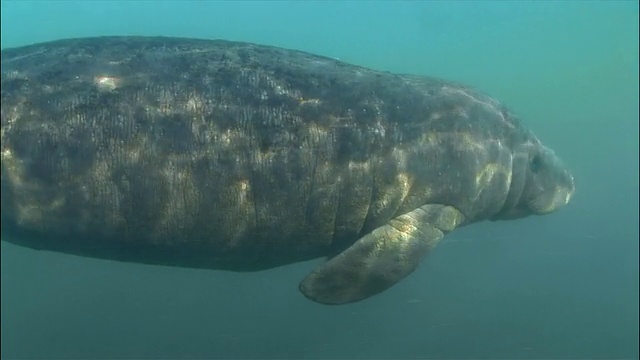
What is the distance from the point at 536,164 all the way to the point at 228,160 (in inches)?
231

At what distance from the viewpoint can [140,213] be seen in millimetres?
6613

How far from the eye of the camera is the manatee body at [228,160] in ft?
21.0

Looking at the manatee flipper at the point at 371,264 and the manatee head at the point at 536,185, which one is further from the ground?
the manatee head at the point at 536,185

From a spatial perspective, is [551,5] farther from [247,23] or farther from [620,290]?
[247,23]

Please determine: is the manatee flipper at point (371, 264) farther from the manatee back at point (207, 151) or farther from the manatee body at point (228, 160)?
the manatee back at point (207, 151)

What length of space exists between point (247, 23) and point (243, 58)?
133161 millimetres

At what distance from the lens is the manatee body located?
640cm

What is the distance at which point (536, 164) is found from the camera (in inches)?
396

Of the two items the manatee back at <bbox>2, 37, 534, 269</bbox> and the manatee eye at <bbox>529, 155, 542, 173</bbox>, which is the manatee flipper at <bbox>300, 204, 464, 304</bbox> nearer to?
the manatee back at <bbox>2, 37, 534, 269</bbox>

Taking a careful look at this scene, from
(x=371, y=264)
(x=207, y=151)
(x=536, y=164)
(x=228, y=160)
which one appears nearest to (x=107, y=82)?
(x=207, y=151)

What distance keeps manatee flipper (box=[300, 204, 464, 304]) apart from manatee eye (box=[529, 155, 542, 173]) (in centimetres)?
327

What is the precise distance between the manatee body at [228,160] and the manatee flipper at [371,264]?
0.7 inches

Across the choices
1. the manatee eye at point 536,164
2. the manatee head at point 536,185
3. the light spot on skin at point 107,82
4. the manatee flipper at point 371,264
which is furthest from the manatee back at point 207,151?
the manatee eye at point 536,164

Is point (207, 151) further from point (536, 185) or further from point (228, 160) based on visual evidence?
point (536, 185)
